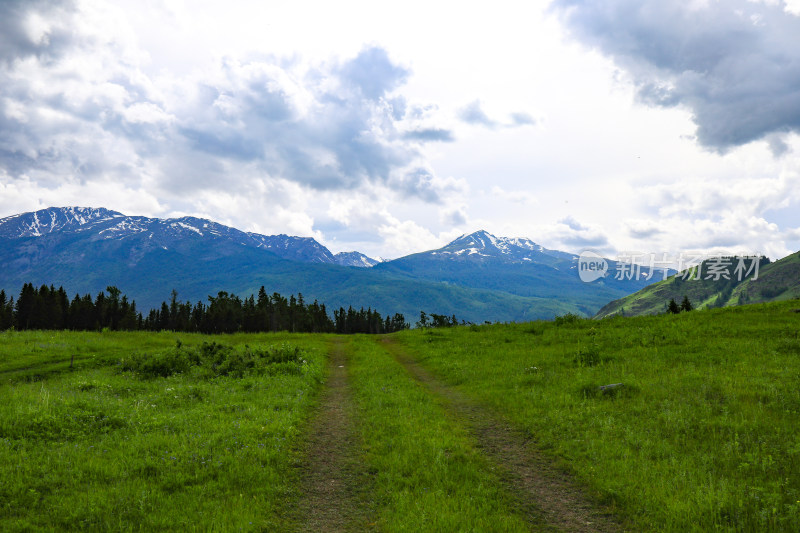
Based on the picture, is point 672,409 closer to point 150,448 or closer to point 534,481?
point 534,481

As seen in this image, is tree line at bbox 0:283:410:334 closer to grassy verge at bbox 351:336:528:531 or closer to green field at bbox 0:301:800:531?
Result: green field at bbox 0:301:800:531

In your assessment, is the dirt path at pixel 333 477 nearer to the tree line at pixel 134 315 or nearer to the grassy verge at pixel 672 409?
the grassy verge at pixel 672 409

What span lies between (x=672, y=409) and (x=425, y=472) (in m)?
9.03

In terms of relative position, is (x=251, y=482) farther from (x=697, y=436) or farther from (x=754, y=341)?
(x=754, y=341)

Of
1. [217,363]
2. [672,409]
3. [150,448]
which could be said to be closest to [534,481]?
[672,409]

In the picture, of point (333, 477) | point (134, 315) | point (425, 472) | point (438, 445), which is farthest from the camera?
point (134, 315)

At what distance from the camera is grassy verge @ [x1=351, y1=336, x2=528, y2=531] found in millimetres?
7984

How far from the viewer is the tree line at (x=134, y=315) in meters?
93.6

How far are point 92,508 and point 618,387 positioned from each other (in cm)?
1694

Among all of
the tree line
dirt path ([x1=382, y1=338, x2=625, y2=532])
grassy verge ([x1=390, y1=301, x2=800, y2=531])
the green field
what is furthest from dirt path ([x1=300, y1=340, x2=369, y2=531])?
the tree line

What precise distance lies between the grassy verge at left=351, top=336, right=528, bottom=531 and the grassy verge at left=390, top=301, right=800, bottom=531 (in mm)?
2595

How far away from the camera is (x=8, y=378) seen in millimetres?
21125

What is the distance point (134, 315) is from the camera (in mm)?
111750

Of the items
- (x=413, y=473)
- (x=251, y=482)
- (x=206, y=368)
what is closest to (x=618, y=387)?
(x=413, y=473)
